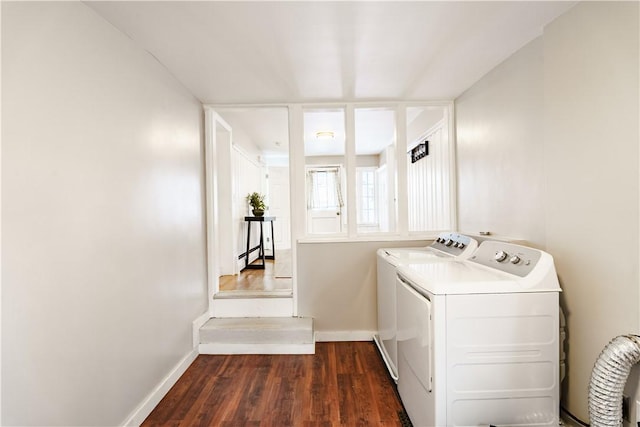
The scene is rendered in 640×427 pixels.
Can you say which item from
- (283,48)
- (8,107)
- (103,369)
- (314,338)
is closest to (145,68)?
(283,48)

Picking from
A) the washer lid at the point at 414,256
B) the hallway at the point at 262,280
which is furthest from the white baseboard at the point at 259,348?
the washer lid at the point at 414,256

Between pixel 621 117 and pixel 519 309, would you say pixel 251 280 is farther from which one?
pixel 621 117

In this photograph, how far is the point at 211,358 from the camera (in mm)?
2625

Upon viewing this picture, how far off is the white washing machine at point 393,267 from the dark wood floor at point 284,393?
0.18m

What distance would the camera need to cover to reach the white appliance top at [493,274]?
1.46 meters

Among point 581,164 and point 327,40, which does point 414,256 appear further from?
point 327,40

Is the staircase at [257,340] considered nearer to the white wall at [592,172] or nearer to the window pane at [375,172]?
the white wall at [592,172]

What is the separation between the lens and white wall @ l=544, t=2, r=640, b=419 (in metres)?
1.28

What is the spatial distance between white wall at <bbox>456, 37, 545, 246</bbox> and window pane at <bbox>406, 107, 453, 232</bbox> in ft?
0.78

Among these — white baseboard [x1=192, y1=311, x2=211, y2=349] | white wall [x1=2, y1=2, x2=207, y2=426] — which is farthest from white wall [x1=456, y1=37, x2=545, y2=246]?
white baseboard [x1=192, y1=311, x2=211, y2=349]

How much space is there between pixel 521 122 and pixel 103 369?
2.66 metres

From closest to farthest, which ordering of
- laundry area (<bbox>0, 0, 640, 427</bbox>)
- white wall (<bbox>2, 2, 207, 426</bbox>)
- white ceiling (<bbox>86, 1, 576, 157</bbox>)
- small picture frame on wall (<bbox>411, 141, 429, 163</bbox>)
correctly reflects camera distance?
white wall (<bbox>2, 2, 207, 426</bbox>) < laundry area (<bbox>0, 0, 640, 427</bbox>) < white ceiling (<bbox>86, 1, 576, 157</bbox>) < small picture frame on wall (<bbox>411, 141, 429, 163</bbox>)

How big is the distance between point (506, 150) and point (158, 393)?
2.75 meters

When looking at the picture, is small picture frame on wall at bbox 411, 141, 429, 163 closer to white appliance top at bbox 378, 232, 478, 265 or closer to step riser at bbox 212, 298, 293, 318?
white appliance top at bbox 378, 232, 478, 265
